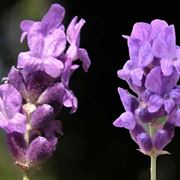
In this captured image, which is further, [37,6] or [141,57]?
[37,6]

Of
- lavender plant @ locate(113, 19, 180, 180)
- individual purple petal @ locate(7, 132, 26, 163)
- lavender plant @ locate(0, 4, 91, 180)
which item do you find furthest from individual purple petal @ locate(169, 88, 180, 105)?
individual purple petal @ locate(7, 132, 26, 163)

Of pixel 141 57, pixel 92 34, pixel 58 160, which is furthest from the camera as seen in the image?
pixel 58 160

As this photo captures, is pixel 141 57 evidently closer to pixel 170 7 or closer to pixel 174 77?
pixel 174 77

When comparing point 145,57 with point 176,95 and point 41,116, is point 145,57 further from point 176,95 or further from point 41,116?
point 41,116

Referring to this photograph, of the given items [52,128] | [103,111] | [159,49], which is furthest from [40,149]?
[103,111]

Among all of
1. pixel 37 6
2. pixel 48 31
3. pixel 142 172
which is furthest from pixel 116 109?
pixel 48 31

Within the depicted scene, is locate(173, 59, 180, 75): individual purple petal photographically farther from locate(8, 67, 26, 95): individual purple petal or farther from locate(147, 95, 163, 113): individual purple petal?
locate(8, 67, 26, 95): individual purple petal

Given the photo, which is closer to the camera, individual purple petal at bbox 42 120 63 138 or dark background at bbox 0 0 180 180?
individual purple petal at bbox 42 120 63 138
